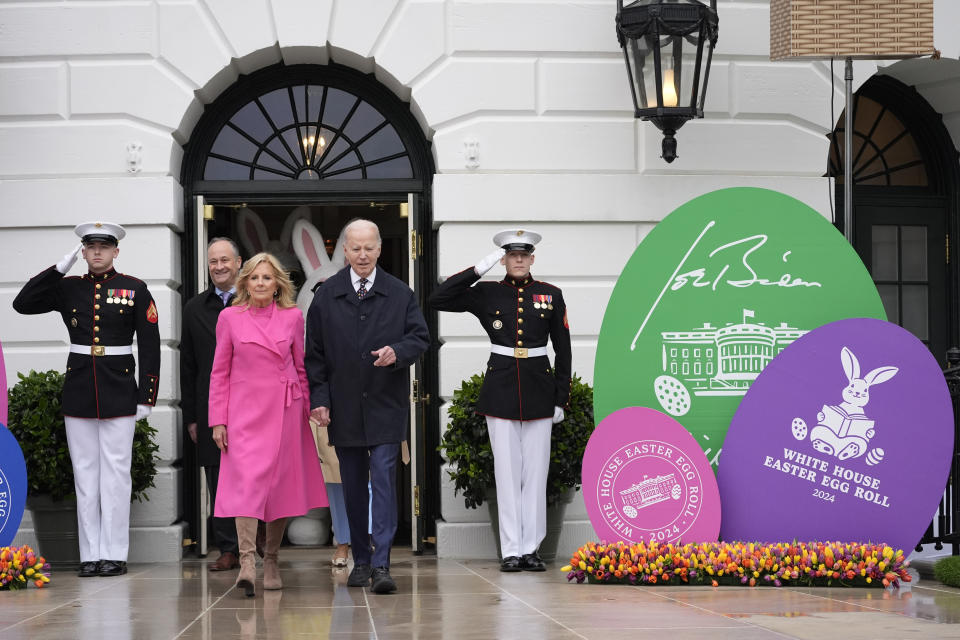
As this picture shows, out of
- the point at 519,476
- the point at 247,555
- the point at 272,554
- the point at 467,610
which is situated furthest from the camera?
the point at 519,476

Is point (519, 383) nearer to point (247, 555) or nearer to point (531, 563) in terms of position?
point (531, 563)

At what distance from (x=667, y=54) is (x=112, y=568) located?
4.67 metres

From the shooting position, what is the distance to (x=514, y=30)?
356 inches

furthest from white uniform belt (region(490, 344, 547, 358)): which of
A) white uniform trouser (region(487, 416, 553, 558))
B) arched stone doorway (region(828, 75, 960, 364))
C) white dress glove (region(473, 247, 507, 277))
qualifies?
arched stone doorway (region(828, 75, 960, 364))

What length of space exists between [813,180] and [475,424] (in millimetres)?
3054

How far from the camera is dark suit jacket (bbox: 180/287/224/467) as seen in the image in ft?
27.0

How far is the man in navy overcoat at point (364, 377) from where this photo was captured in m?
6.86

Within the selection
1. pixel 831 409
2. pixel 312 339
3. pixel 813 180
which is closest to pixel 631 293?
pixel 831 409

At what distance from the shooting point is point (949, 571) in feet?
23.3

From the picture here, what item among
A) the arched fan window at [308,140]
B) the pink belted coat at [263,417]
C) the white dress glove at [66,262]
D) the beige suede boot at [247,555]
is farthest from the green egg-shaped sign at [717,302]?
the white dress glove at [66,262]

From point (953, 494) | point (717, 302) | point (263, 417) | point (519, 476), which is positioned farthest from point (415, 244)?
point (953, 494)

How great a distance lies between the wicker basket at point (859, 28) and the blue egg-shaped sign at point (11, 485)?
203 inches

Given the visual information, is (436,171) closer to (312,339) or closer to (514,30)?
(514,30)

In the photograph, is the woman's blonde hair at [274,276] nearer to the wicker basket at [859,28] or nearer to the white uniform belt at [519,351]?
the white uniform belt at [519,351]
